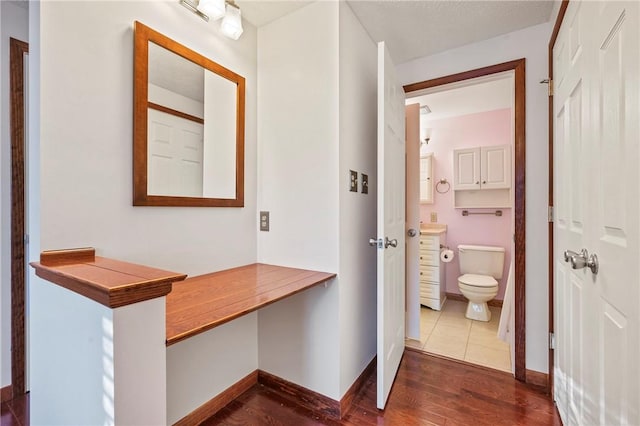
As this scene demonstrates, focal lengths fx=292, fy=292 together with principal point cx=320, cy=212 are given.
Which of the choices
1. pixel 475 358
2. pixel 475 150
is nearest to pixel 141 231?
pixel 475 358

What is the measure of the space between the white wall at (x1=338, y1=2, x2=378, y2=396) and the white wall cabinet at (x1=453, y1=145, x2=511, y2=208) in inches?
72.9

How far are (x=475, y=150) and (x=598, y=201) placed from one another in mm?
2617

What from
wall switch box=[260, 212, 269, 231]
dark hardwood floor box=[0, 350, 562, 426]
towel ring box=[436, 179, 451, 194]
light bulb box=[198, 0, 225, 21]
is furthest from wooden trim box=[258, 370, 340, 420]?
towel ring box=[436, 179, 451, 194]

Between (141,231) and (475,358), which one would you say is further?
(475,358)

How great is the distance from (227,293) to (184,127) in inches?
34.5

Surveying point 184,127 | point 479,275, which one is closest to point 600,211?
point 184,127

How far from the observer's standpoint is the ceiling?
5.48 feet

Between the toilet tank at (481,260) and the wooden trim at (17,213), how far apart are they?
146 inches

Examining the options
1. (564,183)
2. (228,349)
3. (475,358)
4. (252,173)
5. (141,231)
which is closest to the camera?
(141,231)

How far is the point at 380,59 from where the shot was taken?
156 centimetres

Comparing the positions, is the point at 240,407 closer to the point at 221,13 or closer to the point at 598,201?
the point at 598,201

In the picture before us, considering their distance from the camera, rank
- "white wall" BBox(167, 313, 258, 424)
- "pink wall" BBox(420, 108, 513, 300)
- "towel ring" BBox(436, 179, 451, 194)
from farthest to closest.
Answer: "towel ring" BBox(436, 179, 451, 194)
"pink wall" BBox(420, 108, 513, 300)
"white wall" BBox(167, 313, 258, 424)

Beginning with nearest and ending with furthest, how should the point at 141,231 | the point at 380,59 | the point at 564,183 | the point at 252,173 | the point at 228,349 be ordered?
the point at 141,231, the point at 564,183, the point at 380,59, the point at 228,349, the point at 252,173

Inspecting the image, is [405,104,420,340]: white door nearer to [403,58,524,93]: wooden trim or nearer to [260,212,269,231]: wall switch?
[403,58,524,93]: wooden trim
